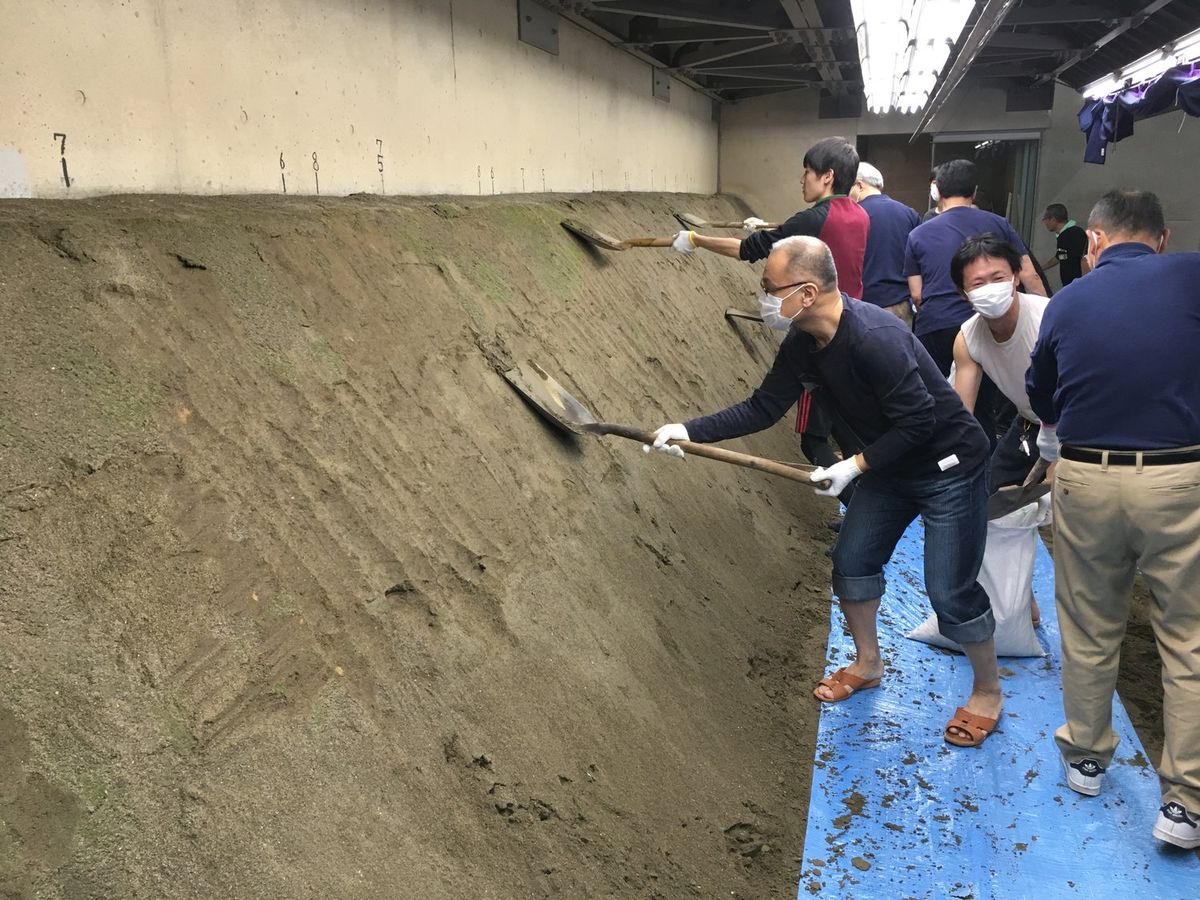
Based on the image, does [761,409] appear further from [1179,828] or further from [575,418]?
[1179,828]

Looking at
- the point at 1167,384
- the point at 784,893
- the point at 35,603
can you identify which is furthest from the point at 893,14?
the point at 35,603

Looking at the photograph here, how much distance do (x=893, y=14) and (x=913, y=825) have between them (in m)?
4.83

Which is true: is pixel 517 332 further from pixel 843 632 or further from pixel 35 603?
Answer: pixel 35 603

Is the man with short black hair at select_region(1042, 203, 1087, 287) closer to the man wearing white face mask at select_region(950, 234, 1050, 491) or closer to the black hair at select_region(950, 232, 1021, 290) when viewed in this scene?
the man wearing white face mask at select_region(950, 234, 1050, 491)

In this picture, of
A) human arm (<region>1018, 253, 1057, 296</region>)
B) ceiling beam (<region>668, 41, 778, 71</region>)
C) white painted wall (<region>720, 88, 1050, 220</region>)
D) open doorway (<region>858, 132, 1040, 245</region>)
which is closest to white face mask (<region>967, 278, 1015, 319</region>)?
human arm (<region>1018, 253, 1057, 296</region>)

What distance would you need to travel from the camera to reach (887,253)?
18.2 feet

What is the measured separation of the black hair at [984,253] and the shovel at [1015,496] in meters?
0.98

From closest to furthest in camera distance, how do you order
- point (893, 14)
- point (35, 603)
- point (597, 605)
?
point (35, 603)
point (597, 605)
point (893, 14)

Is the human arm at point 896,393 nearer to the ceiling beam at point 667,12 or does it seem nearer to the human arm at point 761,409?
the human arm at point 761,409

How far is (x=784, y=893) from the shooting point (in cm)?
258

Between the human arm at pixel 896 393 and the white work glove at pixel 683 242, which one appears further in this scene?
the white work glove at pixel 683 242

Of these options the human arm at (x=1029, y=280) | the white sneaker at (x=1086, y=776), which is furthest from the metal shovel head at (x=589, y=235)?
the white sneaker at (x=1086, y=776)

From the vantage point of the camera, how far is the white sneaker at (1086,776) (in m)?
2.97

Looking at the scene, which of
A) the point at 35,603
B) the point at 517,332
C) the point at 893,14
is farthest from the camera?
the point at 893,14
